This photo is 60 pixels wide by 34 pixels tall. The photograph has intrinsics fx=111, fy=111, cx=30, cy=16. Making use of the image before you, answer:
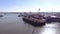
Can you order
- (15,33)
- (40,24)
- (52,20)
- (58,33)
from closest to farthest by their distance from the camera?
(58,33)
(15,33)
(40,24)
(52,20)

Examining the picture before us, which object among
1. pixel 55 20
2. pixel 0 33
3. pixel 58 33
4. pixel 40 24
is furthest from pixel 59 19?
pixel 0 33

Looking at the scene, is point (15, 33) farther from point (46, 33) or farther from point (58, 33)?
point (58, 33)

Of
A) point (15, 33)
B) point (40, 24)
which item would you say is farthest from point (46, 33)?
point (40, 24)

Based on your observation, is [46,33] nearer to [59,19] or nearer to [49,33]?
[49,33]

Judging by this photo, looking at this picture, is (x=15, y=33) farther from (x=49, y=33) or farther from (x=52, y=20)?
(x=52, y=20)

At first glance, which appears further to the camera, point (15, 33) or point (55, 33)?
point (15, 33)

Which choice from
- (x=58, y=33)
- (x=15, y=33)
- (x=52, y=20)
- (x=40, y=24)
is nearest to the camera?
(x=58, y=33)

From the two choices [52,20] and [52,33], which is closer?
[52,33]

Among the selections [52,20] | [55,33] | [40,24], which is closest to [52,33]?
[55,33]
